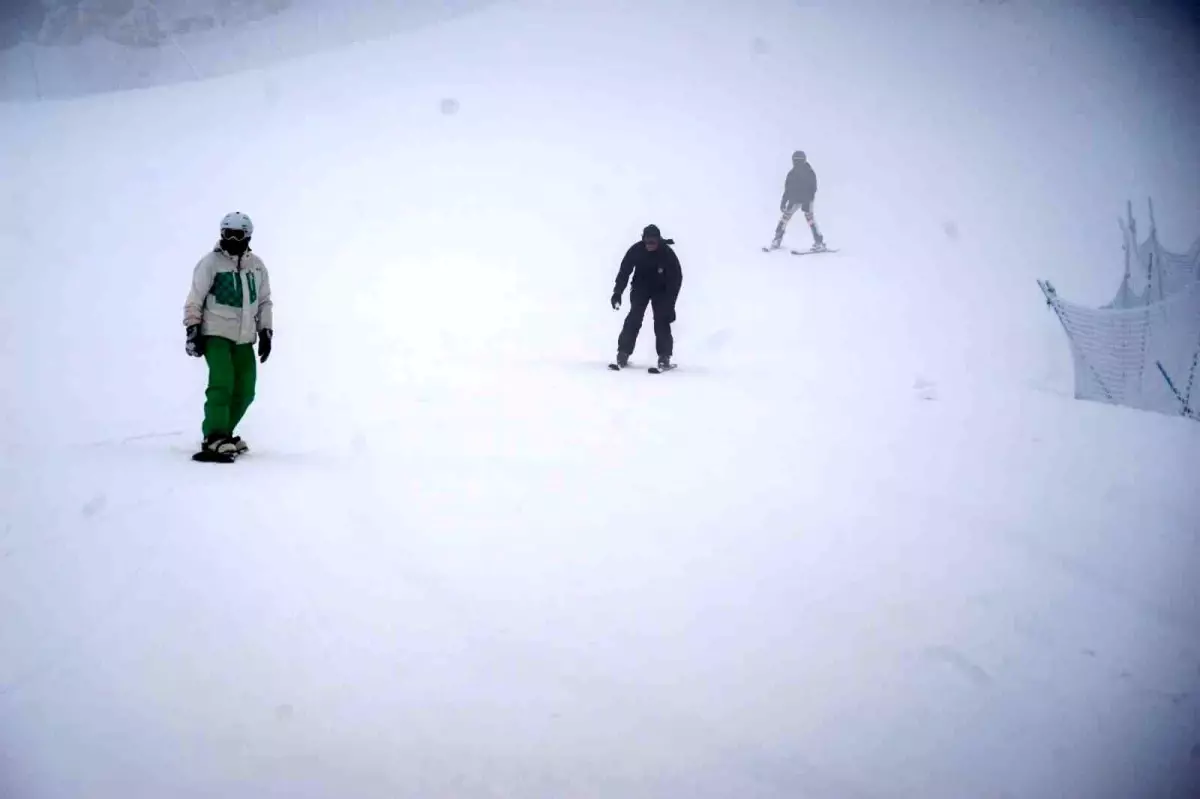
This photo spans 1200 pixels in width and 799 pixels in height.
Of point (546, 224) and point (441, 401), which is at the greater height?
point (546, 224)

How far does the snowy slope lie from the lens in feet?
7.32

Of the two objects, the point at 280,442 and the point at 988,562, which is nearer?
the point at 988,562

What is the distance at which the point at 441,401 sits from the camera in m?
6.94

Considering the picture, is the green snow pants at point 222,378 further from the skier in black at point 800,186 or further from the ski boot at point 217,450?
the skier in black at point 800,186

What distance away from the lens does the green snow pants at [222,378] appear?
15.8ft

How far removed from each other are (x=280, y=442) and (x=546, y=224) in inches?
566

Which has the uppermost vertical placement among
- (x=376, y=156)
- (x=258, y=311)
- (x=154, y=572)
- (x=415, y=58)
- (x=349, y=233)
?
(x=415, y=58)

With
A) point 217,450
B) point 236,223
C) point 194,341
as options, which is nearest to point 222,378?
point 194,341

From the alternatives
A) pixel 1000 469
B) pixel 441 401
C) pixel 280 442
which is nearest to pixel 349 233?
pixel 441 401

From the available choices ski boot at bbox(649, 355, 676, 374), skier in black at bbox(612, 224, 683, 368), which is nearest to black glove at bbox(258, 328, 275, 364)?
skier in black at bbox(612, 224, 683, 368)

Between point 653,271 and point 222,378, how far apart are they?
4.35m

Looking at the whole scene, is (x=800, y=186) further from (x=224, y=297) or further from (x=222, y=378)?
(x=222, y=378)

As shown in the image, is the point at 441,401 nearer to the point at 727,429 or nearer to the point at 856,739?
the point at 727,429

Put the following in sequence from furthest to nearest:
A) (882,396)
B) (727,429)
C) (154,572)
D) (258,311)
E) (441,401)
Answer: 1. (882,396)
2. (441,401)
3. (727,429)
4. (258,311)
5. (154,572)
